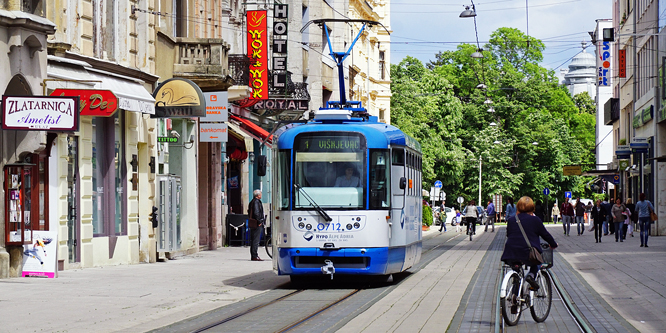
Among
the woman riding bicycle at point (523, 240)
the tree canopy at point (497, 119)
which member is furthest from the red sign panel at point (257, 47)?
the tree canopy at point (497, 119)

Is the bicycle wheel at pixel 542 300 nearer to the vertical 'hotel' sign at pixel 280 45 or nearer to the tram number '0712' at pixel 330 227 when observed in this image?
the tram number '0712' at pixel 330 227

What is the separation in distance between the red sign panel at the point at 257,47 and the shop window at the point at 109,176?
9882 mm

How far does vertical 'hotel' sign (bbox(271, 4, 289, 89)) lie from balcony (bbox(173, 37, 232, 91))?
A: 26.6ft

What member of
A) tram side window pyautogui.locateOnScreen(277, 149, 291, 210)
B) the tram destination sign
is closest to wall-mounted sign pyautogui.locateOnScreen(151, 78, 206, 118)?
tram side window pyautogui.locateOnScreen(277, 149, 291, 210)

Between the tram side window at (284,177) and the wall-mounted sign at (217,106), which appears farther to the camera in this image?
the wall-mounted sign at (217,106)

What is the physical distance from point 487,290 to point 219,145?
57.1 ft

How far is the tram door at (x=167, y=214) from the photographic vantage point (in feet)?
83.4

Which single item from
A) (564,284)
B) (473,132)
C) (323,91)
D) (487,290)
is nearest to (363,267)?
(487,290)

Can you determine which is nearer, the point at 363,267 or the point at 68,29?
the point at 363,267

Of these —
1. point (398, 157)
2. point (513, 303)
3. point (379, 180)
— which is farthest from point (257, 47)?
point (513, 303)

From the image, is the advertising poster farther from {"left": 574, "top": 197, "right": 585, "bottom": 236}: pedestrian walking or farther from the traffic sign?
the traffic sign

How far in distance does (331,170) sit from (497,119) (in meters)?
67.4

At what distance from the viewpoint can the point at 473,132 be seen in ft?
273

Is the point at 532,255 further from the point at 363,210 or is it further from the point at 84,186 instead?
the point at 84,186
